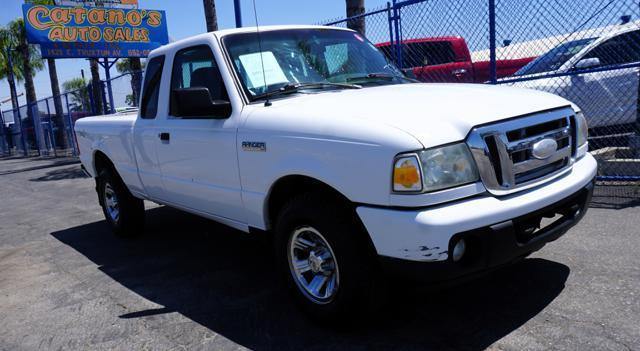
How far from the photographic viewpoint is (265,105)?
11.5ft

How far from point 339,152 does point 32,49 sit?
34.9 metres

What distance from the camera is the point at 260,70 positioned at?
380 centimetres

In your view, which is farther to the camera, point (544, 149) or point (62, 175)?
point (62, 175)

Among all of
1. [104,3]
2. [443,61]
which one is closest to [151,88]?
[443,61]

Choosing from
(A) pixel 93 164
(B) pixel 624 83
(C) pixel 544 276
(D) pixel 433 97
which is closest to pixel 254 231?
(D) pixel 433 97

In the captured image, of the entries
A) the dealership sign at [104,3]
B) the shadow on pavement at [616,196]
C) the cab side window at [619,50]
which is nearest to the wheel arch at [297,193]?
the shadow on pavement at [616,196]

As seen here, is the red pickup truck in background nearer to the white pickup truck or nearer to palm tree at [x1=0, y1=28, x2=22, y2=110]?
the white pickup truck

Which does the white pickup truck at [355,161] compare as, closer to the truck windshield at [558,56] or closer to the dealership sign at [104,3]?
the truck windshield at [558,56]

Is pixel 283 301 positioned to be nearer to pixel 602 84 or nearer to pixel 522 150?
pixel 522 150

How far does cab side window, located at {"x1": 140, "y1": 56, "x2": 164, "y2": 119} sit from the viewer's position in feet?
15.6

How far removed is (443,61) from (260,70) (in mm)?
5756

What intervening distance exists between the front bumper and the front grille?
3.8 inches

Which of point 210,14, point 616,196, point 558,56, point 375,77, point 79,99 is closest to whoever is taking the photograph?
point 375,77

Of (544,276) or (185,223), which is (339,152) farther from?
(185,223)
